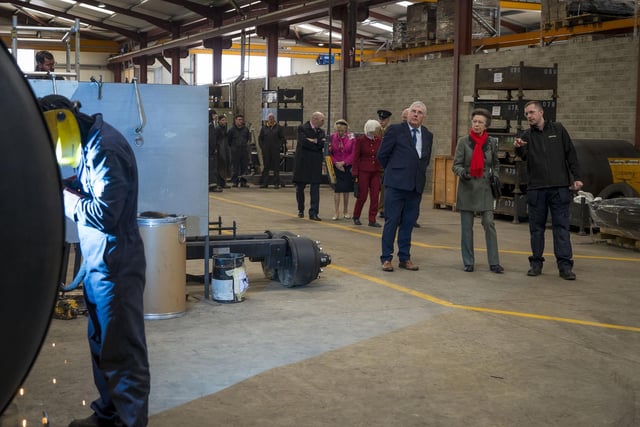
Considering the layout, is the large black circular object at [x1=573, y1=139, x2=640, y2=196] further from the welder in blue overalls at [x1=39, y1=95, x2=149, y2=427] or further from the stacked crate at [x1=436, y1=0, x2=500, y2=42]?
the welder in blue overalls at [x1=39, y1=95, x2=149, y2=427]

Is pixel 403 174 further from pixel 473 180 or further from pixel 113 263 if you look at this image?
pixel 113 263

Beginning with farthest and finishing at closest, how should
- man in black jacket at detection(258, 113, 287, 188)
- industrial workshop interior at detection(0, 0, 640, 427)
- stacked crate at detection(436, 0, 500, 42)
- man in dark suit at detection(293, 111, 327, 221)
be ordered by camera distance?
1. man in black jacket at detection(258, 113, 287, 188)
2. stacked crate at detection(436, 0, 500, 42)
3. man in dark suit at detection(293, 111, 327, 221)
4. industrial workshop interior at detection(0, 0, 640, 427)

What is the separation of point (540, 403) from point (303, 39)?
32485 mm

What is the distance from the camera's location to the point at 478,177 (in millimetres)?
8602

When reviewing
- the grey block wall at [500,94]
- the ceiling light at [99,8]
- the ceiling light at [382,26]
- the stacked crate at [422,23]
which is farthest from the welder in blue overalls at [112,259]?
the ceiling light at [382,26]

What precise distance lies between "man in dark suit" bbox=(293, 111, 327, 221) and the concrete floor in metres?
4.56

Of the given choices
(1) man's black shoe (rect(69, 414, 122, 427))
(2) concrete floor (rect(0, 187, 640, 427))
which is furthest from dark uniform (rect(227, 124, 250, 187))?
(1) man's black shoe (rect(69, 414, 122, 427))

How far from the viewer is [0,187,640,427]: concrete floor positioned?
4441mm

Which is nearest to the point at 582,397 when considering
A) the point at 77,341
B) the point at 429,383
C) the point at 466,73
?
the point at 429,383

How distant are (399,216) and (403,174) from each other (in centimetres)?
47

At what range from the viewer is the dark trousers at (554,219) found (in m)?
8.28

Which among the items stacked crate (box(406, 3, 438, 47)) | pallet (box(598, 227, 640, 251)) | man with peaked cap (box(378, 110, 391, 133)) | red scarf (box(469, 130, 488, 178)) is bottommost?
pallet (box(598, 227, 640, 251))

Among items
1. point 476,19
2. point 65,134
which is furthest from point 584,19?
point 65,134

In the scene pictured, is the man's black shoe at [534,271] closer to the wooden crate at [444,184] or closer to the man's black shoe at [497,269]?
the man's black shoe at [497,269]
